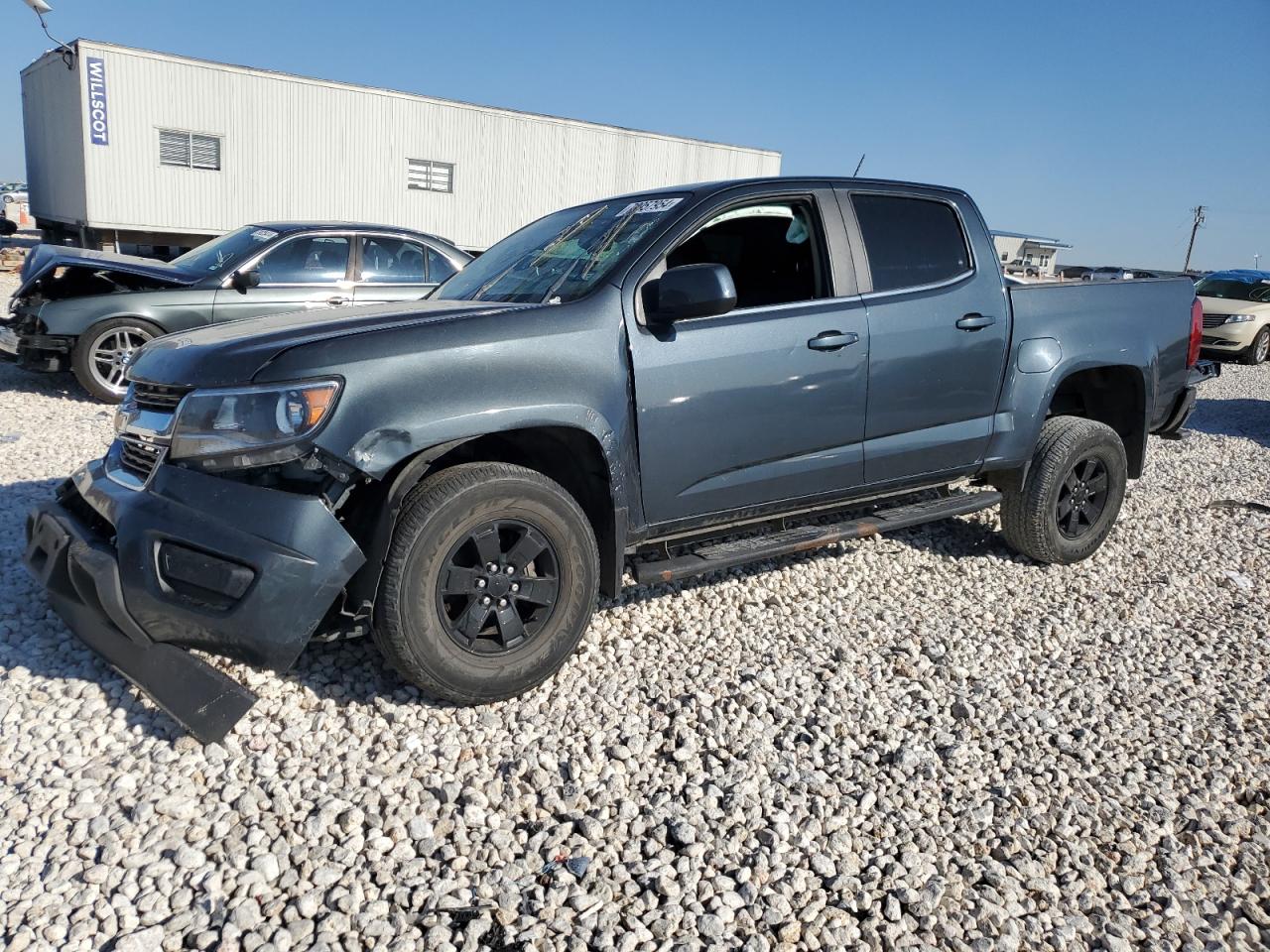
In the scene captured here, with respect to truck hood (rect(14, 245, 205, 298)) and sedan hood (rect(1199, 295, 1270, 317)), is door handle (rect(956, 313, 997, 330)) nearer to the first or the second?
truck hood (rect(14, 245, 205, 298))

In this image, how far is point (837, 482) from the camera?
Answer: 3.97 m

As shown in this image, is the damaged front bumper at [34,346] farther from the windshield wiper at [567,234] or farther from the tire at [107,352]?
the windshield wiper at [567,234]

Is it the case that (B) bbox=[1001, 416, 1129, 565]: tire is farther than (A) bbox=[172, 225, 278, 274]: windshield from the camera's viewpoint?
No

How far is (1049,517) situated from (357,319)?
3.60m

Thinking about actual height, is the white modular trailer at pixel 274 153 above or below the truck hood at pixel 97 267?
above

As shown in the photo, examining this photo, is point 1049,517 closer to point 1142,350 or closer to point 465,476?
point 1142,350

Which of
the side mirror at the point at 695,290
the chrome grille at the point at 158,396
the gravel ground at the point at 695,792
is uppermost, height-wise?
the side mirror at the point at 695,290

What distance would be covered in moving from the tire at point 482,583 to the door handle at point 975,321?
83.8 inches

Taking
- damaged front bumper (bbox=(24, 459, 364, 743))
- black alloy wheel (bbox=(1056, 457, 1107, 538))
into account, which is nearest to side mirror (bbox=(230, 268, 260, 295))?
damaged front bumper (bbox=(24, 459, 364, 743))

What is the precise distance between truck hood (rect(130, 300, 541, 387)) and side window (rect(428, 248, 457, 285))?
16.8 ft

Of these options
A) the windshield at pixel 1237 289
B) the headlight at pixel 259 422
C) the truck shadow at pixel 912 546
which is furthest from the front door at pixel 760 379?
the windshield at pixel 1237 289

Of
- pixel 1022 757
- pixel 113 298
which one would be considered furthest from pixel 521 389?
pixel 113 298

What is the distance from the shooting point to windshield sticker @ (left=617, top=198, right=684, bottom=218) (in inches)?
146

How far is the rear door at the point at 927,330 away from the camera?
3977 millimetres
